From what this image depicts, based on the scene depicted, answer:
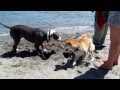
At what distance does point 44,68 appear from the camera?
14.3 feet

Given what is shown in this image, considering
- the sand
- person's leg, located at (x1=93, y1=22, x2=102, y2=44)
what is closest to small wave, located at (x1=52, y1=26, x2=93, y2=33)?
person's leg, located at (x1=93, y1=22, x2=102, y2=44)

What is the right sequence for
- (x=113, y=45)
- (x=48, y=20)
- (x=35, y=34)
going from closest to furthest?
(x=113, y=45)
(x=35, y=34)
(x=48, y=20)

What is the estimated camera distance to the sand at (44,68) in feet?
13.0

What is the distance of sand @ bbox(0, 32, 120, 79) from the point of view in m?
3.97

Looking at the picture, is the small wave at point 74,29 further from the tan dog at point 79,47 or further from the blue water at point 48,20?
the tan dog at point 79,47

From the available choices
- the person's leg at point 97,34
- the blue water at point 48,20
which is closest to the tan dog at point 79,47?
the person's leg at point 97,34

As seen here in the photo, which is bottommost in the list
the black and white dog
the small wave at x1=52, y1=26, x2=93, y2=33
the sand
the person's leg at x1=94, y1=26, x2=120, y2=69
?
the small wave at x1=52, y1=26, x2=93, y2=33

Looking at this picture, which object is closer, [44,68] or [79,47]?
[44,68]

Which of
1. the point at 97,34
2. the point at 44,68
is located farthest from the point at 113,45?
the point at 97,34

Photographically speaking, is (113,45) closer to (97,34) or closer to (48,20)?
(97,34)

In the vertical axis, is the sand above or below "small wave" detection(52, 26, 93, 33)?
above

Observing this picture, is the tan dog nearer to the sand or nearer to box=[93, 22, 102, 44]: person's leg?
the sand

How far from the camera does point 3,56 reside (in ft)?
16.8
